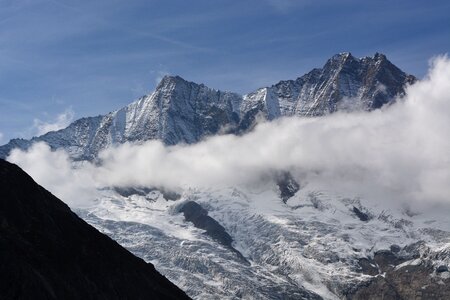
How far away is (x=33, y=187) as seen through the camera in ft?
433

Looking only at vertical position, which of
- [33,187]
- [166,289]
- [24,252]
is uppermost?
[33,187]

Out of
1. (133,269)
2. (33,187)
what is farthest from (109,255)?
(33,187)

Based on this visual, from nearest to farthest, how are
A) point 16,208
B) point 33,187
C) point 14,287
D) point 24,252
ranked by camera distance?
point 14,287 < point 24,252 < point 16,208 < point 33,187

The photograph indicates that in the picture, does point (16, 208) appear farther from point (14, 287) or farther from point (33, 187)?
point (14, 287)

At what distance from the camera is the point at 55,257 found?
117 meters

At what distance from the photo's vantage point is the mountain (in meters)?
105

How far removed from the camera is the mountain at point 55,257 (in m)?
105

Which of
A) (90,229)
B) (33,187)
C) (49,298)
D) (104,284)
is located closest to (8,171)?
(33,187)

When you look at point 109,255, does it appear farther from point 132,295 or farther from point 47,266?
point 47,266

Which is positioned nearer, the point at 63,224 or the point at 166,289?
the point at 63,224

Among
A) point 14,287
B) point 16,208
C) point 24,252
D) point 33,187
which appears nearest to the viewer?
→ point 14,287

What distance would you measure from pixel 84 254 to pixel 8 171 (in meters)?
18.5

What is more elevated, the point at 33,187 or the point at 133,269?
the point at 33,187

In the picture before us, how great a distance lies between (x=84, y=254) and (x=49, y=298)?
18.7 m
